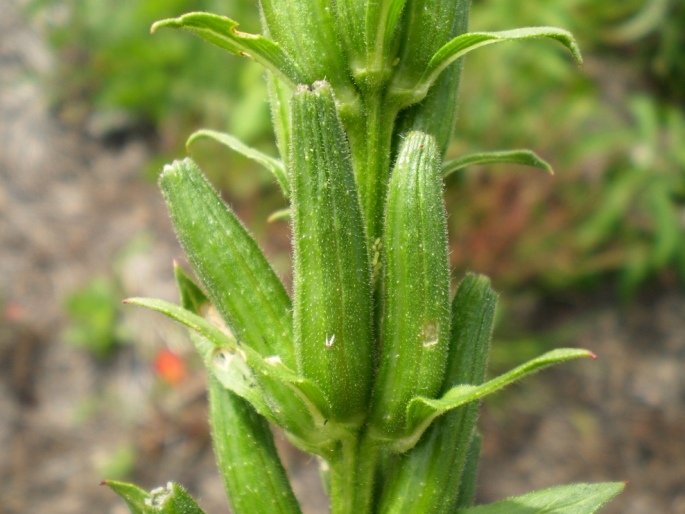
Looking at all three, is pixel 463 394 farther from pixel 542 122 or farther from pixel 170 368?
pixel 170 368

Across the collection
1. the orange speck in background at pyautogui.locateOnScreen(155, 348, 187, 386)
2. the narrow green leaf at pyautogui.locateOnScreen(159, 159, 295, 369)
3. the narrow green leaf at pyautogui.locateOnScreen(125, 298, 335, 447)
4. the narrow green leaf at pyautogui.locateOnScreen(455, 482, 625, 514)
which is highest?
the orange speck in background at pyautogui.locateOnScreen(155, 348, 187, 386)

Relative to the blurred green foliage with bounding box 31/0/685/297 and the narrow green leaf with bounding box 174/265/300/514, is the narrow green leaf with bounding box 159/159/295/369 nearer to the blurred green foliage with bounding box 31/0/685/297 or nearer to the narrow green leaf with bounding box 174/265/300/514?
the narrow green leaf with bounding box 174/265/300/514

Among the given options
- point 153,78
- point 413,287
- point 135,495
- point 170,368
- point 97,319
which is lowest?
point 135,495

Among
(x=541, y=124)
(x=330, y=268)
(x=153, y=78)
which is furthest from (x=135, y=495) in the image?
(x=153, y=78)

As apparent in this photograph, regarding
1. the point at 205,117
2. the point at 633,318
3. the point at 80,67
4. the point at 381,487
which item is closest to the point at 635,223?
the point at 633,318

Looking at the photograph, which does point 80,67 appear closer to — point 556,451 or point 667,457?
point 556,451

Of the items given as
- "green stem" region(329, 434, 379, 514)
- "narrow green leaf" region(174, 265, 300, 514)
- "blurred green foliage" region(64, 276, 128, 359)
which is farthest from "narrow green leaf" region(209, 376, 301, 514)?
"blurred green foliage" region(64, 276, 128, 359)
